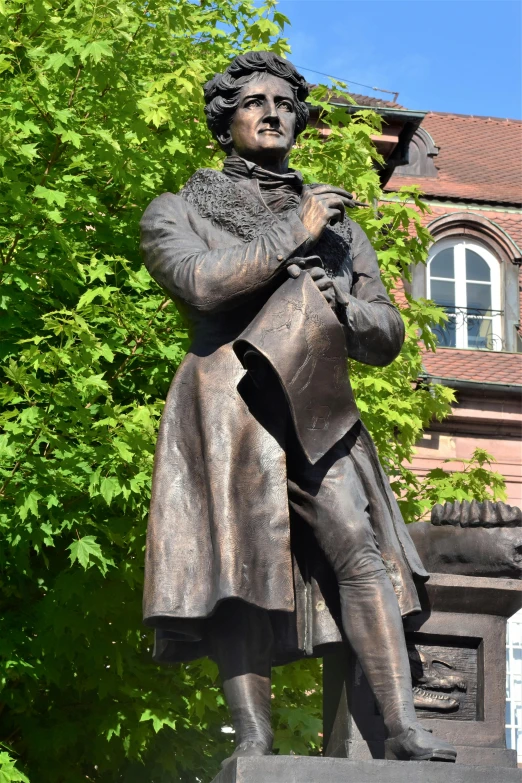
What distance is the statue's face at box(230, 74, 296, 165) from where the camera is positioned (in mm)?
5539

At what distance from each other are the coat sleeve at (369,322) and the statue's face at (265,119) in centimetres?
50

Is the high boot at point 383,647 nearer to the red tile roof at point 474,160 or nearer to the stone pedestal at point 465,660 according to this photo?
the stone pedestal at point 465,660

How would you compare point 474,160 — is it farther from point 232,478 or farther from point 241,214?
point 232,478

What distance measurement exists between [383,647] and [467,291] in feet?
62.8

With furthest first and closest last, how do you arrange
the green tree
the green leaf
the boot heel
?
the green leaf < the green tree < the boot heel

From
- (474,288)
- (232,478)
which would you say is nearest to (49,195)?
(232,478)

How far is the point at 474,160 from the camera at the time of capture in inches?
1001

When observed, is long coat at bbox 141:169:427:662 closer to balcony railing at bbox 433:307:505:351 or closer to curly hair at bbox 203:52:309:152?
curly hair at bbox 203:52:309:152

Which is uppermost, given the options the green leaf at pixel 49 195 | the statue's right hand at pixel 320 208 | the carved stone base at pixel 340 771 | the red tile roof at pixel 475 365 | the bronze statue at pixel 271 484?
the red tile roof at pixel 475 365

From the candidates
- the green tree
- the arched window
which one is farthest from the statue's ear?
the arched window

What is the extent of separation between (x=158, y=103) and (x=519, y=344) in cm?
1320

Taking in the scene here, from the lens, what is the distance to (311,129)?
1261cm

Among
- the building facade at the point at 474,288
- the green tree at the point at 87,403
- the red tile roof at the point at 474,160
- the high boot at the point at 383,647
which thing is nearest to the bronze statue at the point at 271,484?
the high boot at the point at 383,647

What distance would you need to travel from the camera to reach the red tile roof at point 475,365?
22.5 m
